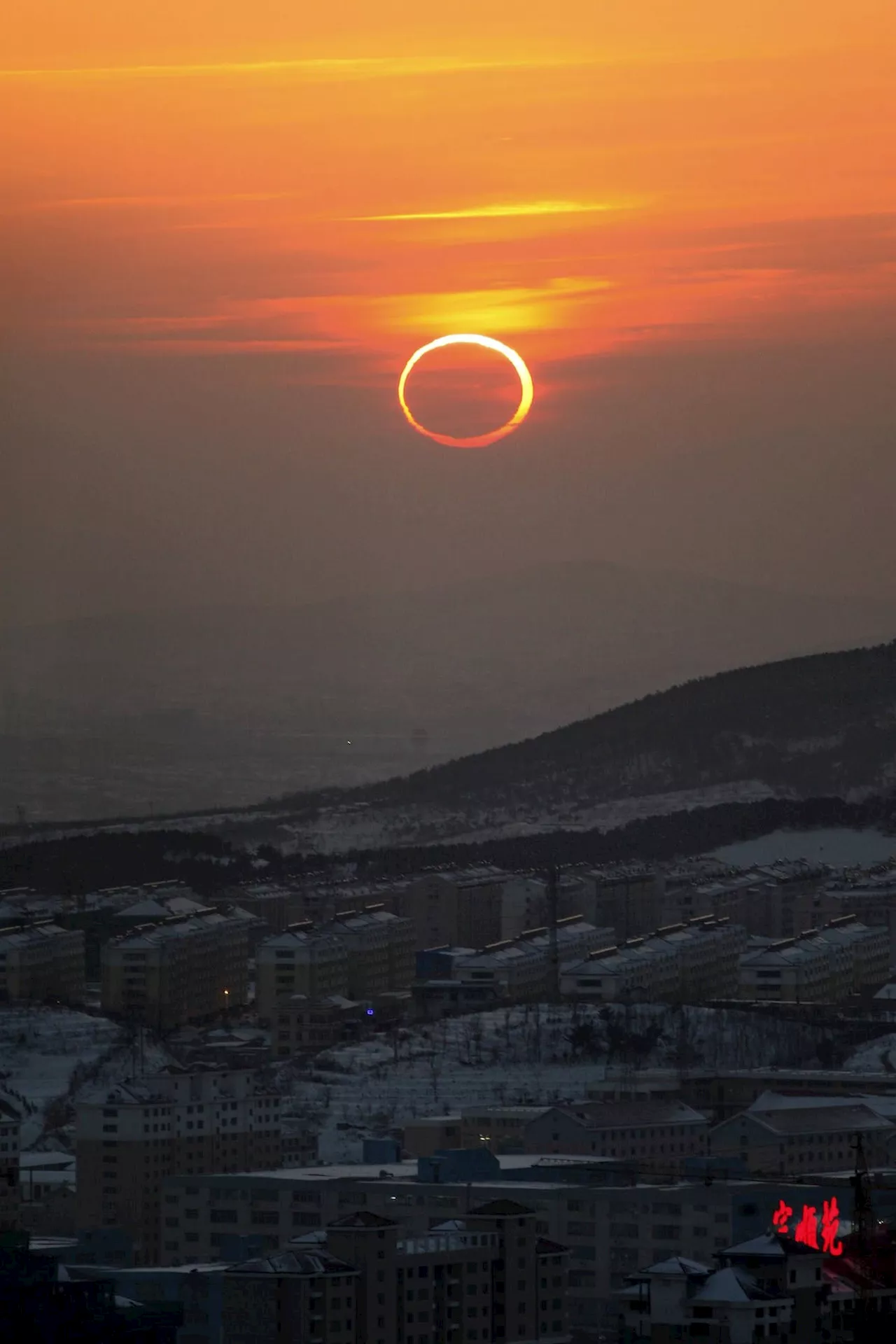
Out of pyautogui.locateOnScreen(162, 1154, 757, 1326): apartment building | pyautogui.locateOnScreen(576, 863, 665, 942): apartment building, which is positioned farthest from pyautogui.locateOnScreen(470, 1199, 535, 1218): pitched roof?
pyautogui.locateOnScreen(576, 863, 665, 942): apartment building

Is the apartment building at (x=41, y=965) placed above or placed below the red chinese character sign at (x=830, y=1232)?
above

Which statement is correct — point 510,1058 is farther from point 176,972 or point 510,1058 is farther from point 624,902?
point 624,902

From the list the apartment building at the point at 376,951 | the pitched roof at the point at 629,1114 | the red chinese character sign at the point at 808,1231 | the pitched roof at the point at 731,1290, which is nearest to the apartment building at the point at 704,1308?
the pitched roof at the point at 731,1290

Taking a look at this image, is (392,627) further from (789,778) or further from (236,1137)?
(236,1137)

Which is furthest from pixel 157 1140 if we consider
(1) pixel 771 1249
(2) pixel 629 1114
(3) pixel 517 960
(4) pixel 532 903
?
(4) pixel 532 903

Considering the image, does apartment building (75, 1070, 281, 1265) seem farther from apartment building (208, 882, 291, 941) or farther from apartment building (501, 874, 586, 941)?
apartment building (501, 874, 586, 941)

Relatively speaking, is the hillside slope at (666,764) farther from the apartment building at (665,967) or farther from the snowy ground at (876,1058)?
the snowy ground at (876,1058)
